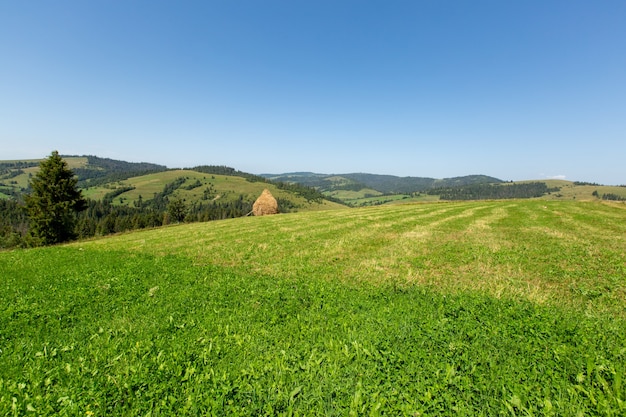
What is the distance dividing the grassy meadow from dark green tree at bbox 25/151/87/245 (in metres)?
38.5

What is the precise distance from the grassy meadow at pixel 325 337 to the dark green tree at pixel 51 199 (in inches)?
1517

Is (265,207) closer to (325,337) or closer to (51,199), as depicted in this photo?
(51,199)

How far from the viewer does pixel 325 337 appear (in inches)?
256

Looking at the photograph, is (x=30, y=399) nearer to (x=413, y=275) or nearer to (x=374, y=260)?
(x=413, y=275)

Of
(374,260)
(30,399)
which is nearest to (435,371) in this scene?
(30,399)

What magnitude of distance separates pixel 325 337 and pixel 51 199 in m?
54.4

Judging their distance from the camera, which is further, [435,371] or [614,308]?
[614,308]

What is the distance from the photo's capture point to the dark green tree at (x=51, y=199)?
41312 mm

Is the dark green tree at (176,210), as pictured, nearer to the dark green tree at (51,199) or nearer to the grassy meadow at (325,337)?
the dark green tree at (51,199)

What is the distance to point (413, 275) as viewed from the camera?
10.8m

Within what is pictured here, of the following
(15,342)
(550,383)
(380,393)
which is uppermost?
(550,383)

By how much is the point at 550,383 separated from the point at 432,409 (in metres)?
2.24

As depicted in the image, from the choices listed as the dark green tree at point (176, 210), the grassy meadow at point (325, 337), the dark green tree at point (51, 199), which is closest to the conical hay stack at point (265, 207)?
the dark green tree at point (51, 199)

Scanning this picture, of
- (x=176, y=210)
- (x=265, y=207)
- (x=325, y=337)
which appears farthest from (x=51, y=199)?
(x=176, y=210)
